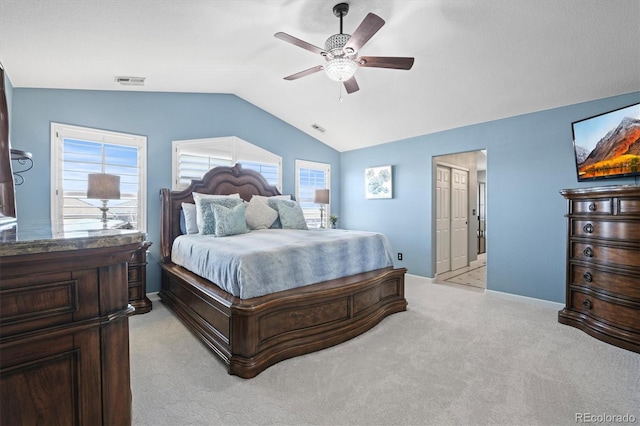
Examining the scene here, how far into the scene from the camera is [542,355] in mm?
2422

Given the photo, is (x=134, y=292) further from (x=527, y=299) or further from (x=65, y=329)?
(x=527, y=299)

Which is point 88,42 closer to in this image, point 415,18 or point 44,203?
point 44,203

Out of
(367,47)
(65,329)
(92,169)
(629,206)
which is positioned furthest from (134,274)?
(629,206)

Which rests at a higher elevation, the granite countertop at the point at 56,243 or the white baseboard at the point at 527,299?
the granite countertop at the point at 56,243

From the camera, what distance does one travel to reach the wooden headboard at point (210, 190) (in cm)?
393

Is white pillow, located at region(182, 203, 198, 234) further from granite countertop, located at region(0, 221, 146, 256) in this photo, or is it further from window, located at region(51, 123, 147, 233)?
granite countertop, located at region(0, 221, 146, 256)

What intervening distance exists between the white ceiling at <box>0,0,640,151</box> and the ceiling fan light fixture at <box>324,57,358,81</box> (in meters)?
0.52

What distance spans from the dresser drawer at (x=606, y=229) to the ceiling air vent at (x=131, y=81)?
5.08 m

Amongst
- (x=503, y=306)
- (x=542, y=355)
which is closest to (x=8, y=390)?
(x=542, y=355)

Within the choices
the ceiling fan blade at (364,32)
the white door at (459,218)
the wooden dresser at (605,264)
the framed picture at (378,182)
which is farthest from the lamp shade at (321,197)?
the wooden dresser at (605,264)

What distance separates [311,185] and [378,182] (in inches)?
52.9

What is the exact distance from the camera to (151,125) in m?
3.99

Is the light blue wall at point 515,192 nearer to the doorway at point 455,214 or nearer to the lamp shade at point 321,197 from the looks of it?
the doorway at point 455,214

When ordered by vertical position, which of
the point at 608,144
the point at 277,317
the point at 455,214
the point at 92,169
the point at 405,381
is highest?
the point at 608,144
